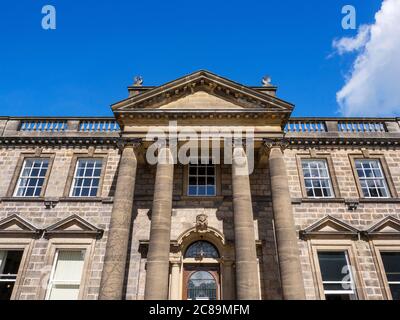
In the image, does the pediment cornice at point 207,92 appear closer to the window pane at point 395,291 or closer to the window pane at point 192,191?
the window pane at point 192,191

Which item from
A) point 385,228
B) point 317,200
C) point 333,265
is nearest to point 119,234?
point 317,200

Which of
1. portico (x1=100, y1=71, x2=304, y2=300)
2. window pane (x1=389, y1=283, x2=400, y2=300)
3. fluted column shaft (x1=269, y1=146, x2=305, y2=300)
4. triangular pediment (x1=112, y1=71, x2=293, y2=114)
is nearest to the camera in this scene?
fluted column shaft (x1=269, y1=146, x2=305, y2=300)

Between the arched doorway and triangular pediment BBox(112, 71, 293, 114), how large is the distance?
20.6ft

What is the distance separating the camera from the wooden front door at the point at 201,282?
13.2 metres

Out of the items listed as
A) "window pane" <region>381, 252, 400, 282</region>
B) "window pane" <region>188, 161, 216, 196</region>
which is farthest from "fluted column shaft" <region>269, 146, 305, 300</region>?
"window pane" <region>381, 252, 400, 282</region>

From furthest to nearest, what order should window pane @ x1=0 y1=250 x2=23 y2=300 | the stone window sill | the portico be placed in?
the stone window sill < window pane @ x1=0 y1=250 x2=23 y2=300 < the portico

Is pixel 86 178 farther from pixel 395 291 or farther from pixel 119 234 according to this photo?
pixel 395 291

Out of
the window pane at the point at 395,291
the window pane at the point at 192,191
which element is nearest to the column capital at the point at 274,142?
the window pane at the point at 192,191

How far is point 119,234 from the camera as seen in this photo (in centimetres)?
1202

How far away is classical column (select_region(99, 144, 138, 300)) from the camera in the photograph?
36.5 ft

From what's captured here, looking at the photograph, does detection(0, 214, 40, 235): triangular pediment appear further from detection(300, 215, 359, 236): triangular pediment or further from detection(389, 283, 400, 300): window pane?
detection(389, 283, 400, 300): window pane

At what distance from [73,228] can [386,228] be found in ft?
44.2

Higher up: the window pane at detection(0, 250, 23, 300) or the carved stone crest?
the carved stone crest
